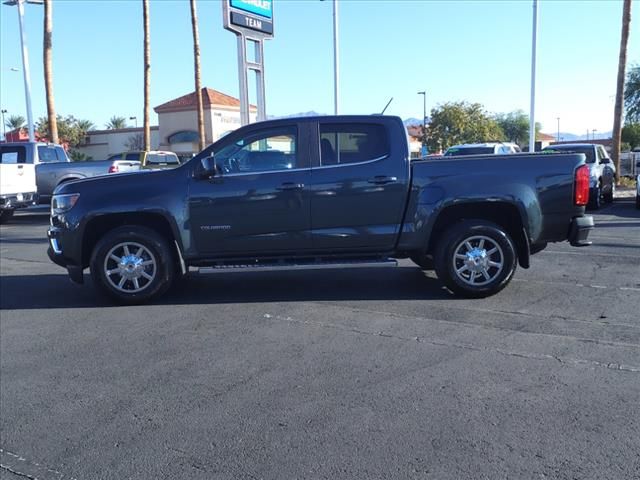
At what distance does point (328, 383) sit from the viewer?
4539mm

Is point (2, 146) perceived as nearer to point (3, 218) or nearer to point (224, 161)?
point (3, 218)

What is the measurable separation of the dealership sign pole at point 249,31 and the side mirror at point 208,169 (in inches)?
332

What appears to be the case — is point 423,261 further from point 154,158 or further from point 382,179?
point 154,158

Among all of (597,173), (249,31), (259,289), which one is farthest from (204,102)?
(259,289)

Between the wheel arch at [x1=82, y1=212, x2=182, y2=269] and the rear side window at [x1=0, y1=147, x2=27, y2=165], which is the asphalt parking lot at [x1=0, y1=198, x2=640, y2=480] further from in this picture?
the rear side window at [x1=0, y1=147, x2=27, y2=165]

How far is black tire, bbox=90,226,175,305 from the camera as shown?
6.82m

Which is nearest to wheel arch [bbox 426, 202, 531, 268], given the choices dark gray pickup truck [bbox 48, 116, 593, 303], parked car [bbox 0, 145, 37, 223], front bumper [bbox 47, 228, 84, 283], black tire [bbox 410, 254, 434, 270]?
dark gray pickup truck [bbox 48, 116, 593, 303]

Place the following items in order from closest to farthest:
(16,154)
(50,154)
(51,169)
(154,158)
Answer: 1. (51,169)
2. (16,154)
3. (50,154)
4. (154,158)

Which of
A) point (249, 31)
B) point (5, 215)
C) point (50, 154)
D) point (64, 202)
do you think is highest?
point (249, 31)

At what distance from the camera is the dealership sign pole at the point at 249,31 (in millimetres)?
14211

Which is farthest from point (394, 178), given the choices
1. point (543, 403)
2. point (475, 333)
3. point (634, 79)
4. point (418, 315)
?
point (634, 79)

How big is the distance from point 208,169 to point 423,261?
308cm

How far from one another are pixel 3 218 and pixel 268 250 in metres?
13.4

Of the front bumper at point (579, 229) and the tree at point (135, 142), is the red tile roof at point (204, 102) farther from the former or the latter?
the front bumper at point (579, 229)
